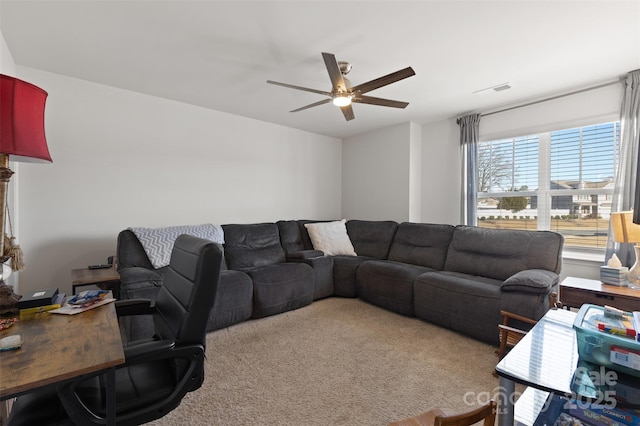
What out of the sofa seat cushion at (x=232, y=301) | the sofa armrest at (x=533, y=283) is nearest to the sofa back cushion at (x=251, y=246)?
the sofa seat cushion at (x=232, y=301)

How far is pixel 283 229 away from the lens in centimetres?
405

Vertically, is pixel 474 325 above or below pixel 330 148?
below

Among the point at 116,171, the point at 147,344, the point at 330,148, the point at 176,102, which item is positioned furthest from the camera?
the point at 330,148

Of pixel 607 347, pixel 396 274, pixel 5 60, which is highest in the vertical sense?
pixel 5 60

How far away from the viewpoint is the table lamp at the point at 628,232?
2260mm

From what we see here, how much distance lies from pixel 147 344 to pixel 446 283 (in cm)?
252

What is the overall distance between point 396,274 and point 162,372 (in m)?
2.45

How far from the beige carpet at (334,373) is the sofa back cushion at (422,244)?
0.85 m

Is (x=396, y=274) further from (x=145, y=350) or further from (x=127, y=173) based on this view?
A: (x=127, y=173)

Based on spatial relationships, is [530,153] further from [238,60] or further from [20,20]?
[20,20]

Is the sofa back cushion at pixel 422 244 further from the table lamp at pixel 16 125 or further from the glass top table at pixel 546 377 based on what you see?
the table lamp at pixel 16 125

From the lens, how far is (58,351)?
86 centimetres

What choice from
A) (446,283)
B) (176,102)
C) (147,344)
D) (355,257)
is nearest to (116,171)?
(176,102)

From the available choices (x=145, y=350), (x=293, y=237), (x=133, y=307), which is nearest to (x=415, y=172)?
(x=293, y=237)
